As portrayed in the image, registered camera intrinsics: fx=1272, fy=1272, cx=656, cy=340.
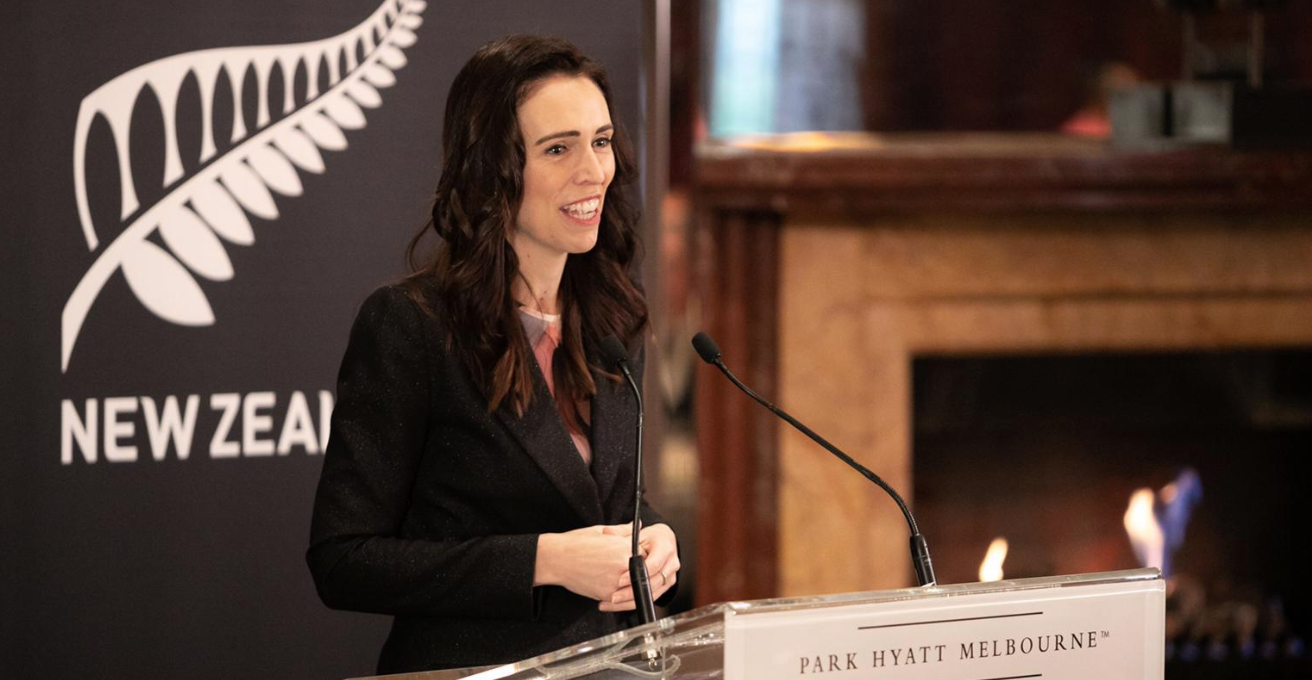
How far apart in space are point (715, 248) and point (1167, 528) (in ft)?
5.44

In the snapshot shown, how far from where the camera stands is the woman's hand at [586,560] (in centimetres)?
130

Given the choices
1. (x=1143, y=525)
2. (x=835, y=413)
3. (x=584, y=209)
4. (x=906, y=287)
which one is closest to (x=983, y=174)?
(x=906, y=287)

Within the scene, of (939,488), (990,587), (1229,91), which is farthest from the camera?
(939,488)

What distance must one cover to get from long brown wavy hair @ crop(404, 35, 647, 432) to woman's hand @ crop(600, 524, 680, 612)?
0.15m

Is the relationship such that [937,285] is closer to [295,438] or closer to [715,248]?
[715,248]

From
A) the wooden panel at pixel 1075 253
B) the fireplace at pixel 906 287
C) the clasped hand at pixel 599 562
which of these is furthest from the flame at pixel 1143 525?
the clasped hand at pixel 599 562

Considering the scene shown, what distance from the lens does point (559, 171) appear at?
56.6 inches

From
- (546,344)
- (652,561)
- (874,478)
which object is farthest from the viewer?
(546,344)

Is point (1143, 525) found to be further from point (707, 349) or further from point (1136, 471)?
point (707, 349)

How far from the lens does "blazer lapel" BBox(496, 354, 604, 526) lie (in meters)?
1.39

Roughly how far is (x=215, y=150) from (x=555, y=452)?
574 millimetres

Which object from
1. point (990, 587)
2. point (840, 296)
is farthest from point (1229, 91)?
point (990, 587)

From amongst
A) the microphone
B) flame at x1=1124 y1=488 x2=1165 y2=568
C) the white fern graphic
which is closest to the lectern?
the microphone

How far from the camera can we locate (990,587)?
1.10 metres
